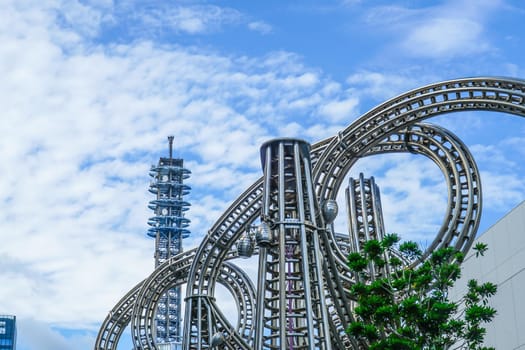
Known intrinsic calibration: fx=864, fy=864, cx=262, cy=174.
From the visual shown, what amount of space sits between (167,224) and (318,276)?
9366 cm

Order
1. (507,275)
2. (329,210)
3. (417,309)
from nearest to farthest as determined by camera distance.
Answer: (417,309)
(329,210)
(507,275)

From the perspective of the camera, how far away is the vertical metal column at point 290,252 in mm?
27938

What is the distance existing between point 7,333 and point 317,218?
358 feet

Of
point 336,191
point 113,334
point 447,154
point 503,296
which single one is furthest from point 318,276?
point 113,334

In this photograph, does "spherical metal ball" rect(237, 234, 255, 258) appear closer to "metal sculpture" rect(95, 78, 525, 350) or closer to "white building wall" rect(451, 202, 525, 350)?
"metal sculpture" rect(95, 78, 525, 350)

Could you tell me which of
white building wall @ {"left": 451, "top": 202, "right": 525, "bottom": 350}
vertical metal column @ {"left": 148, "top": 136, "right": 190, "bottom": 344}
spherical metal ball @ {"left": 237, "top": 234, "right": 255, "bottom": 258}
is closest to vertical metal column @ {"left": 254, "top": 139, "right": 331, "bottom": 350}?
spherical metal ball @ {"left": 237, "top": 234, "right": 255, "bottom": 258}

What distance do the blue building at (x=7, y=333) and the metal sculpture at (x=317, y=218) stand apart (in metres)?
96.9

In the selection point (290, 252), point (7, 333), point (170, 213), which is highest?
point (170, 213)

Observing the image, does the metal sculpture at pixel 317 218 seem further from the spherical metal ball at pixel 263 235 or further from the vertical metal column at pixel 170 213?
the vertical metal column at pixel 170 213

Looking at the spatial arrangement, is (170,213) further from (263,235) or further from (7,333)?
(263,235)

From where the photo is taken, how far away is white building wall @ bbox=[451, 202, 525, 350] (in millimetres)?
37219

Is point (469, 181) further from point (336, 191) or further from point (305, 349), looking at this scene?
point (305, 349)

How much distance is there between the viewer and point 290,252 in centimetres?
2938

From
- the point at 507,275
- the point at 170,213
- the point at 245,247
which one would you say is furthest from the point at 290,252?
the point at 170,213
